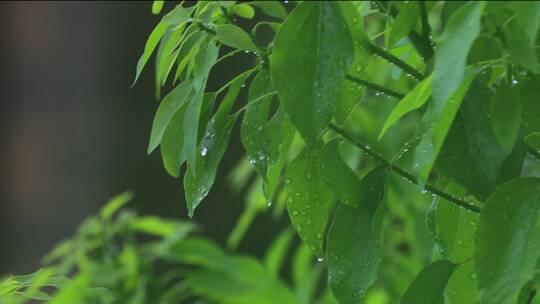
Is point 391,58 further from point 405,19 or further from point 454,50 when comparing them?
point 454,50

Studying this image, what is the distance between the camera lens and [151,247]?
6.02 feet

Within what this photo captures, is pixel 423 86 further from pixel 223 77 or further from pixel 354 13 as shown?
pixel 223 77

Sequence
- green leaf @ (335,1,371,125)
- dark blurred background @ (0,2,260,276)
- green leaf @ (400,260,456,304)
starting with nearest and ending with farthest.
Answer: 1. green leaf @ (335,1,371,125)
2. green leaf @ (400,260,456,304)
3. dark blurred background @ (0,2,260,276)

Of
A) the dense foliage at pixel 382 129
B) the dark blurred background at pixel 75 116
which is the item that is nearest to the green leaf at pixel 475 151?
the dense foliage at pixel 382 129

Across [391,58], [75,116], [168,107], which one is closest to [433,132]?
[391,58]

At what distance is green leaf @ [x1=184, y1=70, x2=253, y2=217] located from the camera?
0.85m

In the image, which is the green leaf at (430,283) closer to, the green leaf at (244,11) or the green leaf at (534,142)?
the green leaf at (534,142)

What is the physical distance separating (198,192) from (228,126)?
0.05 metres

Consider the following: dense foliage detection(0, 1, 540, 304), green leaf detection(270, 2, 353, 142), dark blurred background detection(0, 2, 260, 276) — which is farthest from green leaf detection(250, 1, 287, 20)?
dark blurred background detection(0, 2, 260, 276)

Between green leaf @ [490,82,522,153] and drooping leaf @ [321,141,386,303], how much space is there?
0.15 metres

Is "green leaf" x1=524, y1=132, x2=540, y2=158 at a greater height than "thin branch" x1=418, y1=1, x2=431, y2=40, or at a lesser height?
lesser

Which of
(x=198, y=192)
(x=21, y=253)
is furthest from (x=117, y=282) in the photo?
(x=21, y=253)

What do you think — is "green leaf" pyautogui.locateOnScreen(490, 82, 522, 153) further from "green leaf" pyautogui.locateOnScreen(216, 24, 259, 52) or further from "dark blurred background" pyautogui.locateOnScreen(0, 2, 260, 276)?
"dark blurred background" pyautogui.locateOnScreen(0, 2, 260, 276)

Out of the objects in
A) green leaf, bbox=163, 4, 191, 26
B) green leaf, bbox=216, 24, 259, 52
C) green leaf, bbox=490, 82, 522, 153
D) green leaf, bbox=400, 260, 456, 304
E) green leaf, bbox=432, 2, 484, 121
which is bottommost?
green leaf, bbox=400, 260, 456, 304
